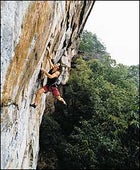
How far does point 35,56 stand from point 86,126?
17391mm

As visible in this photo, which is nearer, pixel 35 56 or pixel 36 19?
pixel 36 19

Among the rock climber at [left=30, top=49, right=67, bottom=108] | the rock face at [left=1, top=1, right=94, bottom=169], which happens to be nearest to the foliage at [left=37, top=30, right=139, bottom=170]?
the rock climber at [left=30, top=49, right=67, bottom=108]

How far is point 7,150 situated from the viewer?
802 cm

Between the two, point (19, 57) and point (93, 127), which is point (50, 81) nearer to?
point (19, 57)

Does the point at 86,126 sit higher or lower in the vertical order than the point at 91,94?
lower

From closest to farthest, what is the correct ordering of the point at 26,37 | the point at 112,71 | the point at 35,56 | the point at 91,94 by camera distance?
the point at 26,37 → the point at 35,56 → the point at 91,94 → the point at 112,71

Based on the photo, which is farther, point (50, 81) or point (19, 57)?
point (50, 81)

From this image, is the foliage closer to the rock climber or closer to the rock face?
the rock climber

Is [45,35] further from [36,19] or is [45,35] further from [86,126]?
[86,126]

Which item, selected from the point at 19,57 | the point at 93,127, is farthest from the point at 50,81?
the point at 93,127

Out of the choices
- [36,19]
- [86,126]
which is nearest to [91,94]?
[86,126]

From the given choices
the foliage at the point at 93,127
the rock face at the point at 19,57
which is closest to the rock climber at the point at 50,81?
the rock face at the point at 19,57

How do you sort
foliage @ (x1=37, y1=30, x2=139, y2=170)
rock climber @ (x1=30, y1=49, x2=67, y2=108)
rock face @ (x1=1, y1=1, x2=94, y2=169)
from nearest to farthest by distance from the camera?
rock face @ (x1=1, y1=1, x2=94, y2=169)
rock climber @ (x1=30, y1=49, x2=67, y2=108)
foliage @ (x1=37, y1=30, x2=139, y2=170)

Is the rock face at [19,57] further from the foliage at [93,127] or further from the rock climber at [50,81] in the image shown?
the foliage at [93,127]
